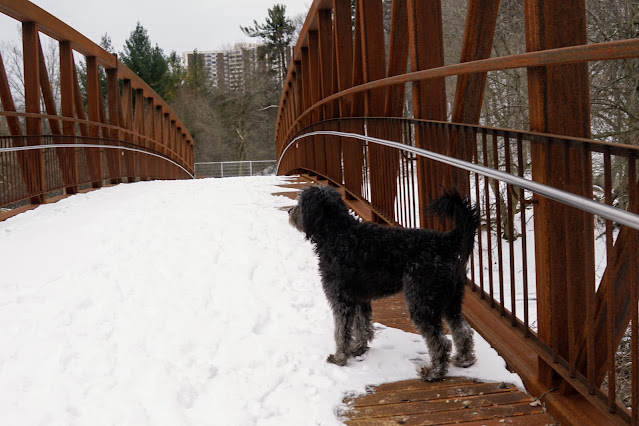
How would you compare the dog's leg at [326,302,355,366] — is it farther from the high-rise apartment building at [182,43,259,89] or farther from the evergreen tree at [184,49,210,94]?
the evergreen tree at [184,49,210,94]

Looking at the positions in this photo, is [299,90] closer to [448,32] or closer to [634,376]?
[448,32]

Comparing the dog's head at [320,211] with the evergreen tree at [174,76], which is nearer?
the dog's head at [320,211]

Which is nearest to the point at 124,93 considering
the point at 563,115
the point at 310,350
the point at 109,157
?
the point at 109,157

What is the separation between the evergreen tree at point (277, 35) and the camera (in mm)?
52438

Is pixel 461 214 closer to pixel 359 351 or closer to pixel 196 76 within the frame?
pixel 359 351

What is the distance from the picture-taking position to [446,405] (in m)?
2.98

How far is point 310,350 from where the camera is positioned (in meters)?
3.72

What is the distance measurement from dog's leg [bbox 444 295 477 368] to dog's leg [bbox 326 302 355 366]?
1.77 ft

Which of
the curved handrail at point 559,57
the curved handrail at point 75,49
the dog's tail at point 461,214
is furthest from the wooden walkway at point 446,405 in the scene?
the curved handrail at point 75,49

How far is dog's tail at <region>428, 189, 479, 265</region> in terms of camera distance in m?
3.02

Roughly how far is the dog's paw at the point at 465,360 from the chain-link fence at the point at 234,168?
38768 mm

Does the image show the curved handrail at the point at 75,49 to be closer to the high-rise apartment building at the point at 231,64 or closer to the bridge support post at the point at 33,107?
the bridge support post at the point at 33,107

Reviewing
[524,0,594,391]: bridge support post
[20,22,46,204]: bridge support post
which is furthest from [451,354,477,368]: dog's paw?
[20,22,46,204]: bridge support post

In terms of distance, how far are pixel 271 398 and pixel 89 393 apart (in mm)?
890
